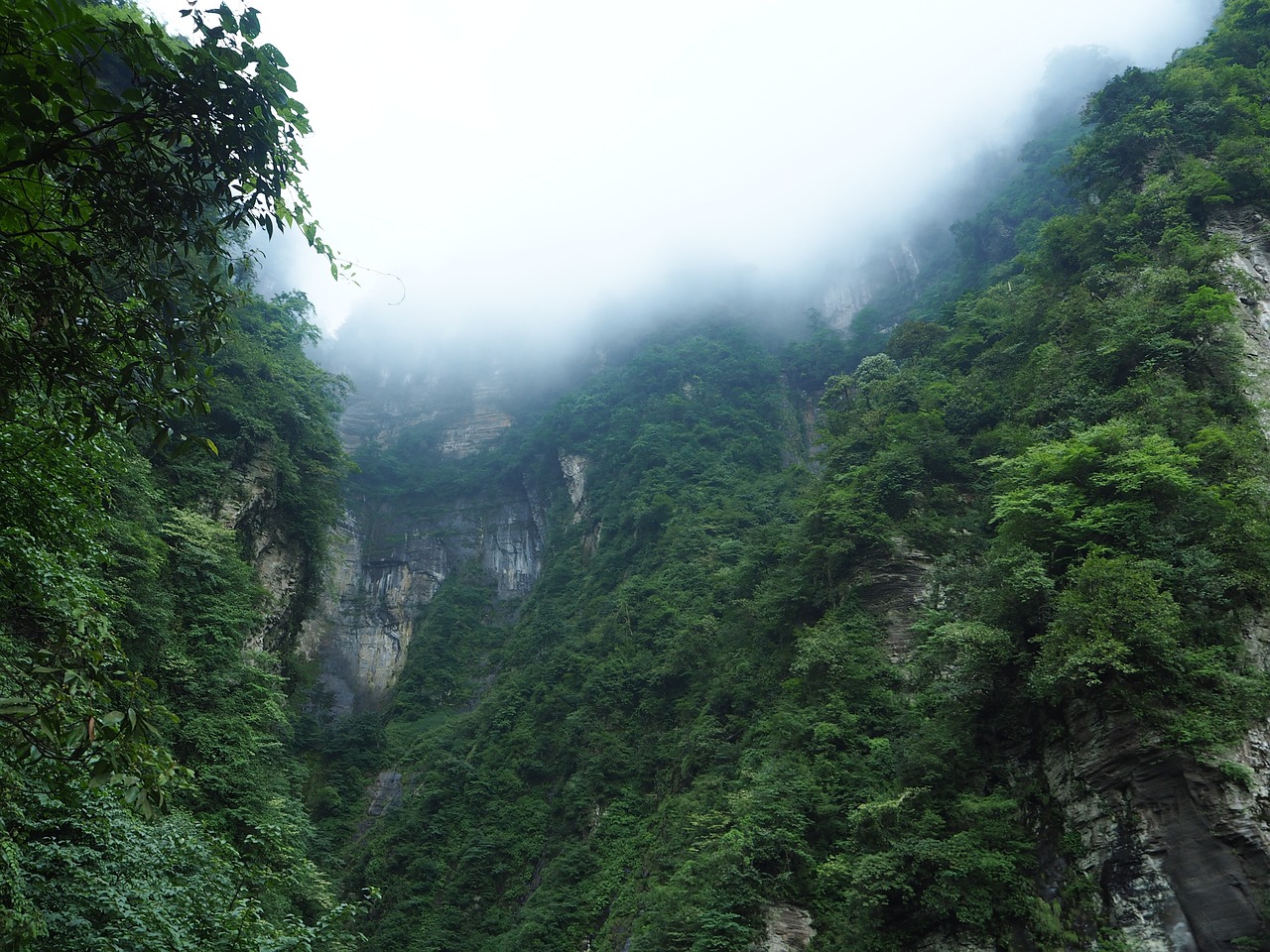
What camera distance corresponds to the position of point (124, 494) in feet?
38.2

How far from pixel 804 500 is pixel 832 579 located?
8.79 feet

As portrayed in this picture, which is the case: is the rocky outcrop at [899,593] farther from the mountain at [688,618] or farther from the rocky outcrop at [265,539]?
the rocky outcrop at [265,539]

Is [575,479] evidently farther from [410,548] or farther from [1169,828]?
[1169,828]

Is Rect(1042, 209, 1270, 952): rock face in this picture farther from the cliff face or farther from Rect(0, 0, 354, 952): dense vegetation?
the cliff face

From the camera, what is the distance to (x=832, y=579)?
15977 millimetres

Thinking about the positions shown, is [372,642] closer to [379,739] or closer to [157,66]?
[379,739]

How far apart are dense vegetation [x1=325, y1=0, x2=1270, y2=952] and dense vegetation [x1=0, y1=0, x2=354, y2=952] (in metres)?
6.64

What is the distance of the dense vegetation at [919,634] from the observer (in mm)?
8352

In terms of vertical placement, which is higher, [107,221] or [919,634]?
[919,634]

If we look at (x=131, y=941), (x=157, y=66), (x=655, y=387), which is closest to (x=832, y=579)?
(x=131, y=941)

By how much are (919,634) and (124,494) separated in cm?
1364

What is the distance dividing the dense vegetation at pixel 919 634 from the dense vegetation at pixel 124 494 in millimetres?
6645


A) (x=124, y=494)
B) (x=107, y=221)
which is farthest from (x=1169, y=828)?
(x=124, y=494)

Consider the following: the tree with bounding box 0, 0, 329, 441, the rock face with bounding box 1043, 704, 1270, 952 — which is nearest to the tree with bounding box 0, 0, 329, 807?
the tree with bounding box 0, 0, 329, 441
